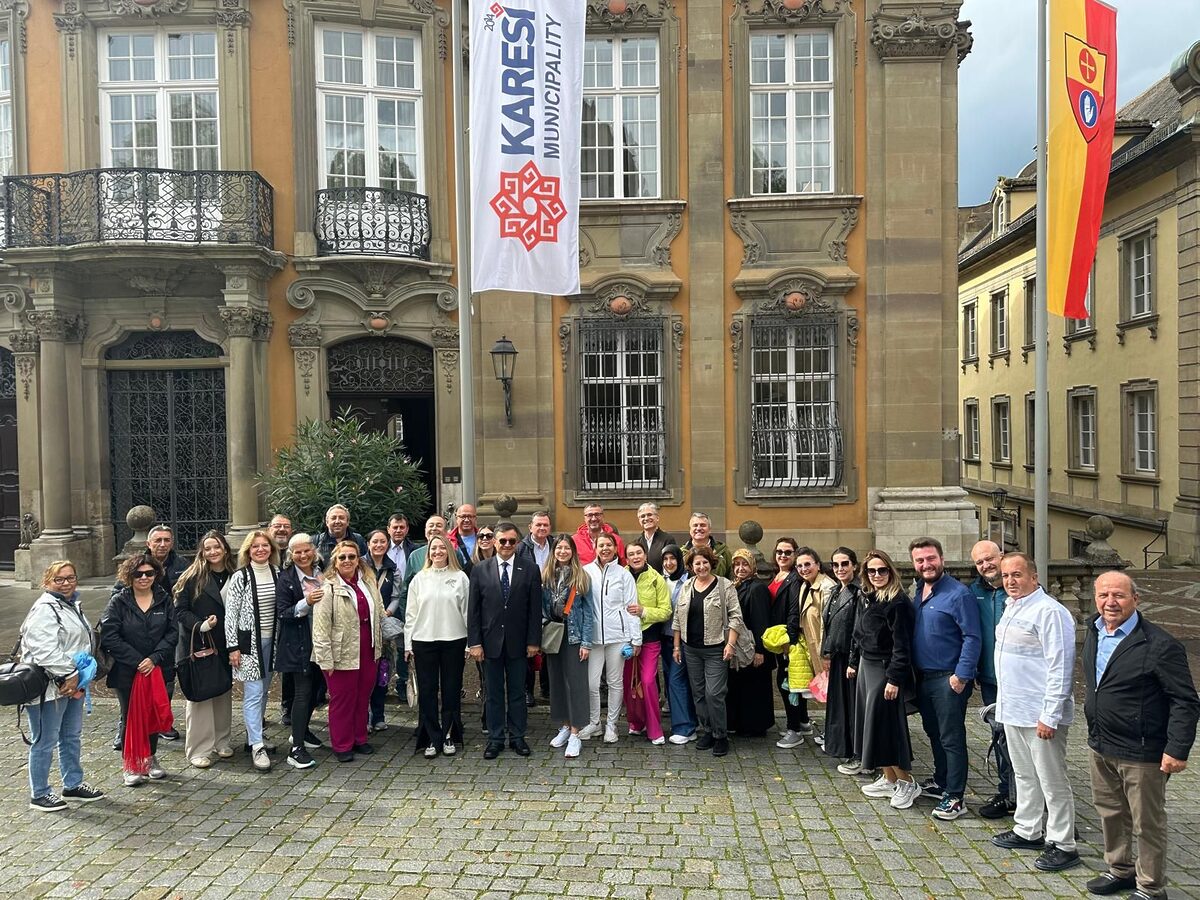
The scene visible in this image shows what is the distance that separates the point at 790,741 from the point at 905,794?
1.22 m

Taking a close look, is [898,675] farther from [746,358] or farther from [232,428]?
[232,428]

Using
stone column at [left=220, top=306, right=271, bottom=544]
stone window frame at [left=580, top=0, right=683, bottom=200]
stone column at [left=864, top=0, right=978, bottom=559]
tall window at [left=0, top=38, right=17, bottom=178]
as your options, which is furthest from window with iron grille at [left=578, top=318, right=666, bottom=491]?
tall window at [left=0, top=38, right=17, bottom=178]

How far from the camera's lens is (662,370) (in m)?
13.2

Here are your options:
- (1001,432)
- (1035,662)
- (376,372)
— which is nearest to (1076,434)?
(1001,432)

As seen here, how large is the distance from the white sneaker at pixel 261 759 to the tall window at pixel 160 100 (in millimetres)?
10175

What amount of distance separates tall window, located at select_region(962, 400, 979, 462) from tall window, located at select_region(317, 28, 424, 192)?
24116mm

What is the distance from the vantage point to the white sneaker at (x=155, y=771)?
6.00 metres

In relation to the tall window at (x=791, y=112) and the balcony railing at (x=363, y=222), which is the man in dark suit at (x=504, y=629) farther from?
the tall window at (x=791, y=112)

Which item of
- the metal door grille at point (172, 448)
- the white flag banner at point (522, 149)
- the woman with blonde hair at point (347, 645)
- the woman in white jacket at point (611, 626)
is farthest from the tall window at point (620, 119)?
the woman with blonde hair at point (347, 645)

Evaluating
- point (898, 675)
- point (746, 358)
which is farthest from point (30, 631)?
point (746, 358)

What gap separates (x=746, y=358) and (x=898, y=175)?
3669 mm

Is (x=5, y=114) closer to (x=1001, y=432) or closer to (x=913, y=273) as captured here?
(x=913, y=273)

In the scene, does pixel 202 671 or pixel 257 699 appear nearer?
pixel 202 671

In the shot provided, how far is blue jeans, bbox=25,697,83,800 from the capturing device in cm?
548
